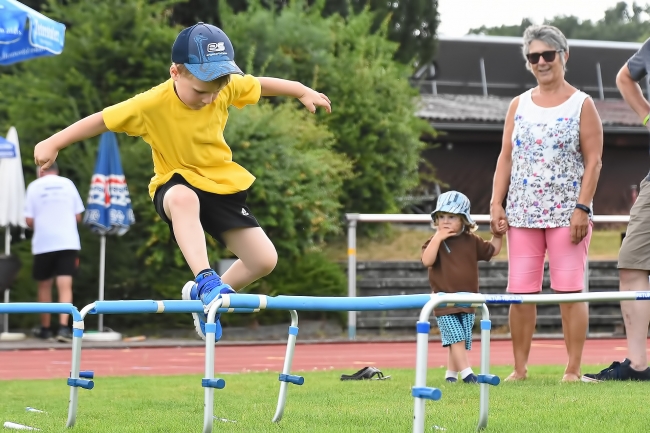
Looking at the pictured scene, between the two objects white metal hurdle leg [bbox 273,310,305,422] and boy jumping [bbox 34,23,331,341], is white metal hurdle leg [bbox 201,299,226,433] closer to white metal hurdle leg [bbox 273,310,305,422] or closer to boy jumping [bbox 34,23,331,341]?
boy jumping [bbox 34,23,331,341]

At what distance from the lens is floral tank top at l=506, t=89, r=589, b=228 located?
7730 millimetres

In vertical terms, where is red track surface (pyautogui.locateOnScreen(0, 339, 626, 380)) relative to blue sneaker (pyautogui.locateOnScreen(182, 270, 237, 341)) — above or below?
below

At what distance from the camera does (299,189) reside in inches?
586

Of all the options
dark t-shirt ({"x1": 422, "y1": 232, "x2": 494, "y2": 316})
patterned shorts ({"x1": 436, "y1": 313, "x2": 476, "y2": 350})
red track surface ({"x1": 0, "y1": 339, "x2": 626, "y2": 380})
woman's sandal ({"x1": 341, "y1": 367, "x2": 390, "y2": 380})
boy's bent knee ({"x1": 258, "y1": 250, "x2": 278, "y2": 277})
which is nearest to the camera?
boy's bent knee ({"x1": 258, "y1": 250, "x2": 278, "y2": 277})

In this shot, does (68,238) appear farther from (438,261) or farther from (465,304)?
(465,304)

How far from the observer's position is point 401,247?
730 inches

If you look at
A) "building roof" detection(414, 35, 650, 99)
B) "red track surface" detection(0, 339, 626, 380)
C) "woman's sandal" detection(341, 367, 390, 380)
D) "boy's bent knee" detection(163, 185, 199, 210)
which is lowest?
"red track surface" detection(0, 339, 626, 380)

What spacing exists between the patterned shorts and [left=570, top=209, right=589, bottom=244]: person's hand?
96 centimetres

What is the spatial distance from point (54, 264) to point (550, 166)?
24.9ft

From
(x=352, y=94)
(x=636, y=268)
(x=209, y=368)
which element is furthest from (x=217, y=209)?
(x=352, y=94)

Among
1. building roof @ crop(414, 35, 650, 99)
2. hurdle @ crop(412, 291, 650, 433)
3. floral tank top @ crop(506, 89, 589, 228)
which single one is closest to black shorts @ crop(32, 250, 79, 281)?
floral tank top @ crop(506, 89, 589, 228)

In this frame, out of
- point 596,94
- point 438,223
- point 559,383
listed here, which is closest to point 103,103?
point 438,223

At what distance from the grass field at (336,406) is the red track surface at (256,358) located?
1.96m

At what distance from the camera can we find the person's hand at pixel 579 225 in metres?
7.56
